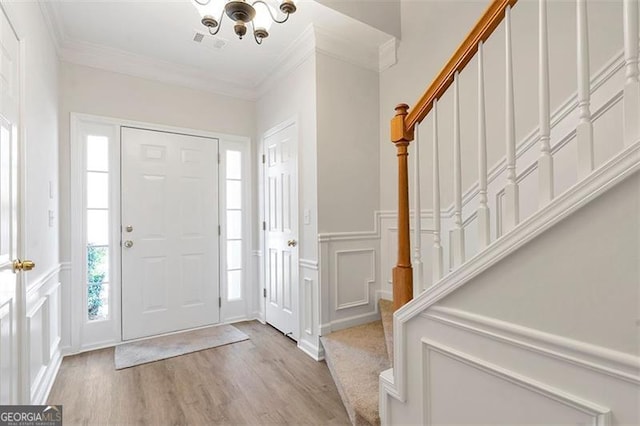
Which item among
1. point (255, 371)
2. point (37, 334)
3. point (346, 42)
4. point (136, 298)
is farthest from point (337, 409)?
point (346, 42)

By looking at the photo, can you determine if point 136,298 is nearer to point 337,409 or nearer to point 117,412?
point 117,412

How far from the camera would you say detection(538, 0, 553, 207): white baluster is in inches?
36.1

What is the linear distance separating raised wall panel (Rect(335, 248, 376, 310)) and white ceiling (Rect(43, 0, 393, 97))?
1884 mm

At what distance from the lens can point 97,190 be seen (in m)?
2.84

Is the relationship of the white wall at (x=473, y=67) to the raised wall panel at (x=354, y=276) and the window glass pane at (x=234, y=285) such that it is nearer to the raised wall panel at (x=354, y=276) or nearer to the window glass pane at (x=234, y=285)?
the raised wall panel at (x=354, y=276)

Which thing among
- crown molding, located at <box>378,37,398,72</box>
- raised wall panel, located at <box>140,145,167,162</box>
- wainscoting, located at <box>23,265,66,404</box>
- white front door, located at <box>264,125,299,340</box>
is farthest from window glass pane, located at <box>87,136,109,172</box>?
crown molding, located at <box>378,37,398,72</box>

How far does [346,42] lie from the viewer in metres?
2.70

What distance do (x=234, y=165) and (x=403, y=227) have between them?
8.46ft

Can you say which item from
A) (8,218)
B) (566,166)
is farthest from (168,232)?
(566,166)

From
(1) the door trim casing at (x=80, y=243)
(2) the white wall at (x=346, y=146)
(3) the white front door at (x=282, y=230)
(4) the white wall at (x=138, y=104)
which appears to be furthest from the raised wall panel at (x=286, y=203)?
(1) the door trim casing at (x=80, y=243)

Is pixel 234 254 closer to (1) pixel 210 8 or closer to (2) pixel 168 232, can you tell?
(2) pixel 168 232

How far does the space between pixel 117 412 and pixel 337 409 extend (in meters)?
1.35

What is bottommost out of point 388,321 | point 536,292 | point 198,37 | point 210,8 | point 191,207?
point 388,321

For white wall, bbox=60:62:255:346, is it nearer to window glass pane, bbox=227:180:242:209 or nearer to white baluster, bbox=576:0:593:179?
window glass pane, bbox=227:180:242:209
